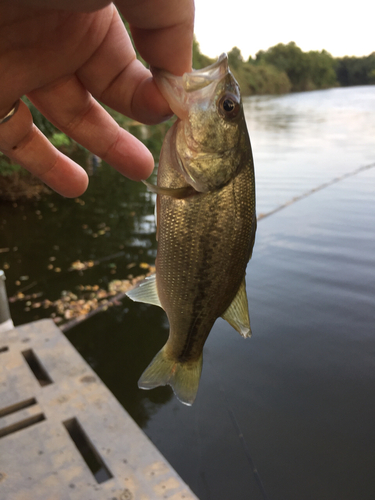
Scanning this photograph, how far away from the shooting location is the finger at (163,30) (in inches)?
55.2

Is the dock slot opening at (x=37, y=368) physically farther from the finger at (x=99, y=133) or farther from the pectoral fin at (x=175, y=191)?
the pectoral fin at (x=175, y=191)

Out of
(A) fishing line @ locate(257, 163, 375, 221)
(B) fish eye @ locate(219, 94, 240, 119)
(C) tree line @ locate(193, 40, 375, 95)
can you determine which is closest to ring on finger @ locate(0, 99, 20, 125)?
(B) fish eye @ locate(219, 94, 240, 119)

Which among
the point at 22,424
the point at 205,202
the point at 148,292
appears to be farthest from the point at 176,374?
the point at 22,424

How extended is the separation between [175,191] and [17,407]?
246 centimetres

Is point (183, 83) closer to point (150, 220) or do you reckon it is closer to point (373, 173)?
point (150, 220)

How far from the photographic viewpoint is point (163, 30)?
61.1 inches

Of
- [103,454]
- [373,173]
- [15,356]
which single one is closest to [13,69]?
[103,454]

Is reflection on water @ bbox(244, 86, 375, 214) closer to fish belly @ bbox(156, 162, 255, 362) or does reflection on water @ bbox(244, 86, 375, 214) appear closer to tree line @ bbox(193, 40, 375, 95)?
fish belly @ bbox(156, 162, 255, 362)

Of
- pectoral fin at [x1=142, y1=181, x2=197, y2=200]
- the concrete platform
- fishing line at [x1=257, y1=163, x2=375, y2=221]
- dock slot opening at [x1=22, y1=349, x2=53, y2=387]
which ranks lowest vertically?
dock slot opening at [x1=22, y1=349, x2=53, y2=387]

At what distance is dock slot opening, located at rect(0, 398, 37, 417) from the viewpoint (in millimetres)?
3080

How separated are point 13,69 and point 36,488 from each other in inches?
91.7

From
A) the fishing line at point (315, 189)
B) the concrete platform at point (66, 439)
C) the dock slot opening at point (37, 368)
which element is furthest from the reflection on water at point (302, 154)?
the concrete platform at point (66, 439)

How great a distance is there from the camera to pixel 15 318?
5.32m

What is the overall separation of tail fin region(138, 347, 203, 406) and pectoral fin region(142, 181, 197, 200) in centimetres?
73
